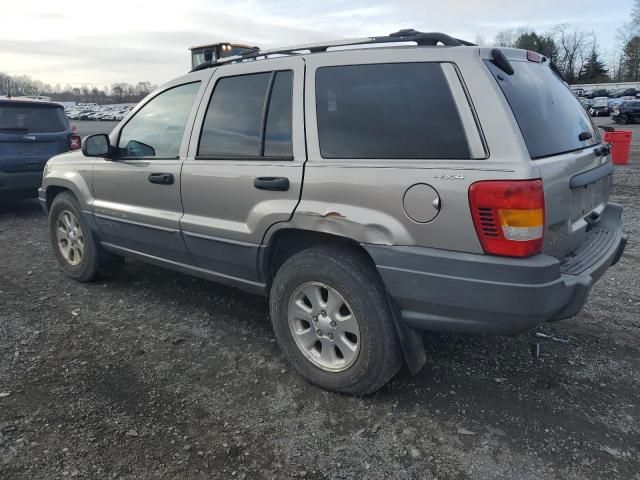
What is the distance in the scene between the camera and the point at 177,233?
147 inches

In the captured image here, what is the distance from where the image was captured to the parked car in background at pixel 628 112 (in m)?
29.7

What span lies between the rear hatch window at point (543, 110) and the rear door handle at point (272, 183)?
4.10 feet

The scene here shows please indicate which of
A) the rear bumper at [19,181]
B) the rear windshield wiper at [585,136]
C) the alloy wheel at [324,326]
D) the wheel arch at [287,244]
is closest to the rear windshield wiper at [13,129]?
the rear bumper at [19,181]

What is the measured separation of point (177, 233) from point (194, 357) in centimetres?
89

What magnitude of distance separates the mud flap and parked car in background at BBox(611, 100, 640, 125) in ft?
108

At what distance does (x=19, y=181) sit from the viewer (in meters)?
7.38

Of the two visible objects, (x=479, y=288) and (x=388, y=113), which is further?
(x=388, y=113)

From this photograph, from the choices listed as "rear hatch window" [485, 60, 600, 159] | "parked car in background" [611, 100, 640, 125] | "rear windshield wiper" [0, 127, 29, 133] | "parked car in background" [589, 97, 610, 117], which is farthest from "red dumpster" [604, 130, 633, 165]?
"parked car in background" [589, 97, 610, 117]

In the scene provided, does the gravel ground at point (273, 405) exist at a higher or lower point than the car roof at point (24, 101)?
lower

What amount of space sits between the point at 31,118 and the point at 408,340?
23.6ft

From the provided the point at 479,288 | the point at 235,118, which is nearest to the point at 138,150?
the point at 235,118

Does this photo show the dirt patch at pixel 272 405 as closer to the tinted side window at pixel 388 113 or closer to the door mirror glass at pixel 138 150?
the door mirror glass at pixel 138 150

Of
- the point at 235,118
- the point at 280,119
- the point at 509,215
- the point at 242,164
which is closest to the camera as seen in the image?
the point at 509,215

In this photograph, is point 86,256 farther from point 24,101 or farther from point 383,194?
point 24,101
